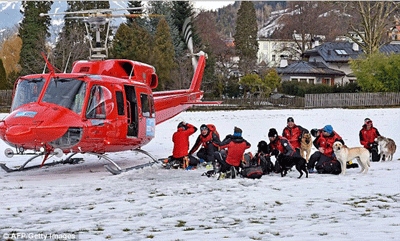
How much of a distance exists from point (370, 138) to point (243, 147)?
475 cm

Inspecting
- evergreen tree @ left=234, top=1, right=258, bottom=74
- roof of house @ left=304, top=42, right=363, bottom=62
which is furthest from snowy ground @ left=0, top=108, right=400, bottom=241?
evergreen tree @ left=234, top=1, right=258, bottom=74

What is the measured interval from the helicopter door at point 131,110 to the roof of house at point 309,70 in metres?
51.0

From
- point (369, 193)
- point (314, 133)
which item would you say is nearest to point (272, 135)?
point (314, 133)

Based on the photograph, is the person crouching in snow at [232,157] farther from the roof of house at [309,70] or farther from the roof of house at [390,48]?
the roof of house at [390,48]

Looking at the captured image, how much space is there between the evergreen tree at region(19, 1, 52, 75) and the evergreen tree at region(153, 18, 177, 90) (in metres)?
9.04

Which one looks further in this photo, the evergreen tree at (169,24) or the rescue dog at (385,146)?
the evergreen tree at (169,24)

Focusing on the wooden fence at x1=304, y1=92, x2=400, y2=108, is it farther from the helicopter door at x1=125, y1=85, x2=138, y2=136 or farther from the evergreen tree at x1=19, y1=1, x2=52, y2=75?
the helicopter door at x1=125, y1=85, x2=138, y2=136

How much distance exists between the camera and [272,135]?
1206cm

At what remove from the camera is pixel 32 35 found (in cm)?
4622

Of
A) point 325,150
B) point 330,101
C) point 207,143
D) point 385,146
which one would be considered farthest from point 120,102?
point 330,101

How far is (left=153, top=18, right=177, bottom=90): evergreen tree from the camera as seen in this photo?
4419 centimetres

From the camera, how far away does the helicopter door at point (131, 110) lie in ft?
41.7

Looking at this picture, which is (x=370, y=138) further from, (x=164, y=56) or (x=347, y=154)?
(x=164, y=56)

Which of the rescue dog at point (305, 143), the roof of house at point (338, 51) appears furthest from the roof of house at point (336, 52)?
the rescue dog at point (305, 143)
